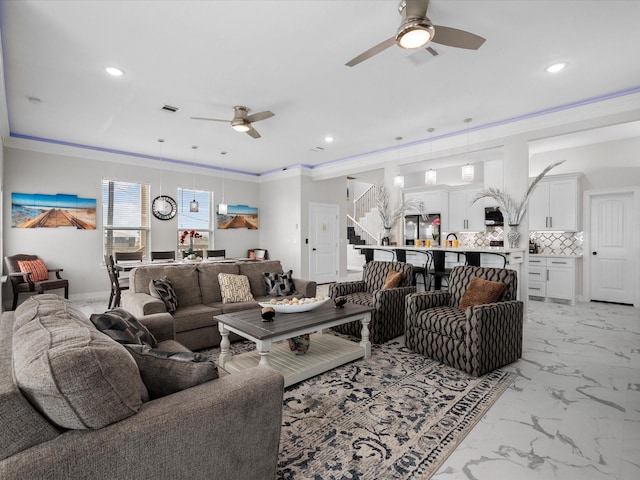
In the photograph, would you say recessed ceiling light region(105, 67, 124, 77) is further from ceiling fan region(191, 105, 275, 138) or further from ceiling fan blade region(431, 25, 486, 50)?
ceiling fan blade region(431, 25, 486, 50)

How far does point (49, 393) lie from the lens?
990mm

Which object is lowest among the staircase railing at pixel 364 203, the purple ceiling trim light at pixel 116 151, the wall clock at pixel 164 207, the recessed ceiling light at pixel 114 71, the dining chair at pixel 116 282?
the dining chair at pixel 116 282

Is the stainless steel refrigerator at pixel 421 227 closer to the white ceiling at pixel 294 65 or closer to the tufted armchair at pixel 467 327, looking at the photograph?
the white ceiling at pixel 294 65

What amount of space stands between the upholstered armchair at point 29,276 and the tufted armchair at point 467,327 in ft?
18.0

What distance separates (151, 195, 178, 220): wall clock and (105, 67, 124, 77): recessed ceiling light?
382 cm

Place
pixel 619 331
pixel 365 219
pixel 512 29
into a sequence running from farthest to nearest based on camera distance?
pixel 365 219, pixel 619 331, pixel 512 29

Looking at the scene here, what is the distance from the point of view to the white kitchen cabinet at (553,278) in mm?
5828

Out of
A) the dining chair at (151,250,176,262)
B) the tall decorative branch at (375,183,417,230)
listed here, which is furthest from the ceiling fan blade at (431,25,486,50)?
the dining chair at (151,250,176,262)

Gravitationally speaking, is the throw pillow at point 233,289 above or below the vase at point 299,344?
above

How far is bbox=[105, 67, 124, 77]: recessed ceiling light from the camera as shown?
343 cm

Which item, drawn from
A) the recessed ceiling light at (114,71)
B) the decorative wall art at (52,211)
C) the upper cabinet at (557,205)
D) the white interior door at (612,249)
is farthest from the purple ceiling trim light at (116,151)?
the white interior door at (612,249)

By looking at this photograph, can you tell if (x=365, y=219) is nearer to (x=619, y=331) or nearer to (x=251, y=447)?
(x=619, y=331)

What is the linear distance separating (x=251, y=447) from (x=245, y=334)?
1302 mm

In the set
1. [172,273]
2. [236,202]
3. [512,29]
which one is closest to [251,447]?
[172,273]
